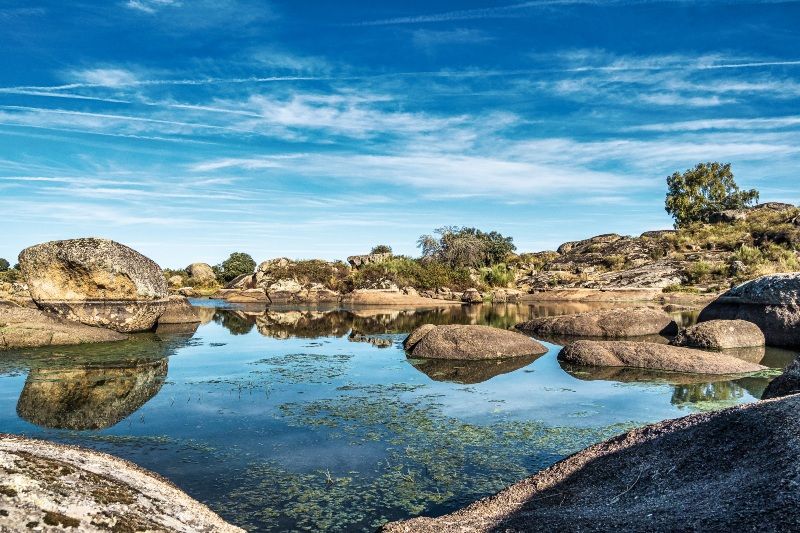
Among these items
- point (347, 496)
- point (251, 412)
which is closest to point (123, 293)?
point (251, 412)

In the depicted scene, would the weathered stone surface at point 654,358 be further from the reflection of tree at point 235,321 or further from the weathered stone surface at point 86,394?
the reflection of tree at point 235,321

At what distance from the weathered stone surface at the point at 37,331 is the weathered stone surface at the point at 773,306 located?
915 inches

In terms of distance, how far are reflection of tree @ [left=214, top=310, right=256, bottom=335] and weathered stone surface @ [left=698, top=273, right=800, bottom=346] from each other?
67.2 ft

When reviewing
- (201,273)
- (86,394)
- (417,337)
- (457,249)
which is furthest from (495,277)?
(86,394)

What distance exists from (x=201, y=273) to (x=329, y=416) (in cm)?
5971

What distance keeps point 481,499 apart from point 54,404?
→ 8993 millimetres

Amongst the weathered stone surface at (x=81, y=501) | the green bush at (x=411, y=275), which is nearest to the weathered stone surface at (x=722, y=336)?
the weathered stone surface at (x=81, y=501)

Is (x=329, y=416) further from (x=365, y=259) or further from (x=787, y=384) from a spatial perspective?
(x=365, y=259)

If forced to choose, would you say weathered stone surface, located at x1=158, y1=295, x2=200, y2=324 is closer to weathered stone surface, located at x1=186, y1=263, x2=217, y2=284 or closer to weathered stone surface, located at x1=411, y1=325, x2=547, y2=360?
weathered stone surface, located at x1=411, y1=325, x2=547, y2=360

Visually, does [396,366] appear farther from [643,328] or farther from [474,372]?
[643,328]

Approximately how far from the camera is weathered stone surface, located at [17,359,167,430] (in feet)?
33.5

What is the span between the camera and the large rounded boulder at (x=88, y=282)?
2133 cm

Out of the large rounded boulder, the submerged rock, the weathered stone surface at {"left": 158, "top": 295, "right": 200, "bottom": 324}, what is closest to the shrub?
the weathered stone surface at {"left": 158, "top": 295, "right": 200, "bottom": 324}

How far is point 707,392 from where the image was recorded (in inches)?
500
